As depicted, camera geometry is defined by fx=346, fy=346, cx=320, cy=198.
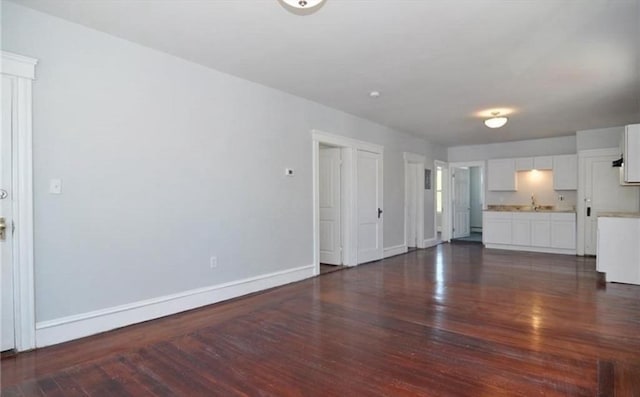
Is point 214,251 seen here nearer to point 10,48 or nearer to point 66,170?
point 66,170

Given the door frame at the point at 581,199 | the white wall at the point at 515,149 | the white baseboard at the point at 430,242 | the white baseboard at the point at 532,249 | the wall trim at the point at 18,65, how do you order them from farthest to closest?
the white baseboard at the point at 430,242 → the white wall at the point at 515,149 → the white baseboard at the point at 532,249 → the door frame at the point at 581,199 → the wall trim at the point at 18,65

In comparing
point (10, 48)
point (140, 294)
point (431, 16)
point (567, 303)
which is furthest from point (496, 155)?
point (10, 48)

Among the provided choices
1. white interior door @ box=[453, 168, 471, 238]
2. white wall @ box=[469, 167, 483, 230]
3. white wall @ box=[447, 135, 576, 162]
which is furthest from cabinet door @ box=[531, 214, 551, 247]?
white wall @ box=[469, 167, 483, 230]

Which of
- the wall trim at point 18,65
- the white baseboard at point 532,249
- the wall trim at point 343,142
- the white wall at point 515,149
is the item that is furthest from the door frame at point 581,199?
the wall trim at point 18,65

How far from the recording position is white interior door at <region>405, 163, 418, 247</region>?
8.33 m

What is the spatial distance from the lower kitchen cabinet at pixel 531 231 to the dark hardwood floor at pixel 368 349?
324 cm

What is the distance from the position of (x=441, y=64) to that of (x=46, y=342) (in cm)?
451

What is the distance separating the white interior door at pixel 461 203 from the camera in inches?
395

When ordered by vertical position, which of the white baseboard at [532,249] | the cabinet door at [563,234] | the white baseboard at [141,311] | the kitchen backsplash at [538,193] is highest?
the kitchen backsplash at [538,193]

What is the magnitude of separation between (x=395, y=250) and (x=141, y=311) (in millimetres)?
5203

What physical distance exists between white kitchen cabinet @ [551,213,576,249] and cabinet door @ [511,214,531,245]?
1.52 ft

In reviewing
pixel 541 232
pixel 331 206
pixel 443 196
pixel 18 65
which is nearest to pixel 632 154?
pixel 541 232

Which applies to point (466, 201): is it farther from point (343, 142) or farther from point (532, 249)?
point (343, 142)

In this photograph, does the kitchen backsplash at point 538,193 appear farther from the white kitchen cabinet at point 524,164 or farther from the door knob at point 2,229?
the door knob at point 2,229
